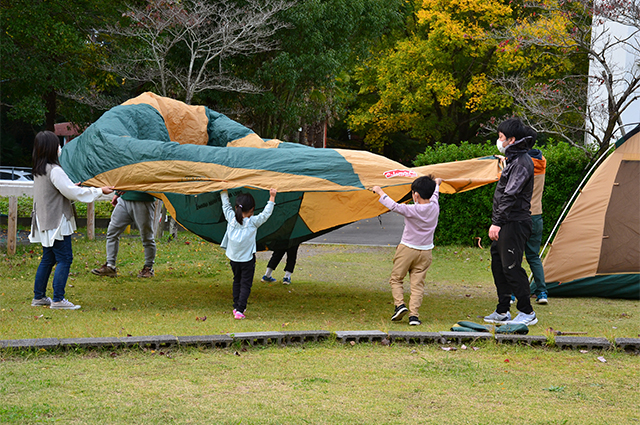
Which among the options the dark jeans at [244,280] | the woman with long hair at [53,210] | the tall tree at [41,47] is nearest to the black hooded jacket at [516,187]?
the dark jeans at [244,280]

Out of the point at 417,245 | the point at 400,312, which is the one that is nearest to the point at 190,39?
the point at 417,245

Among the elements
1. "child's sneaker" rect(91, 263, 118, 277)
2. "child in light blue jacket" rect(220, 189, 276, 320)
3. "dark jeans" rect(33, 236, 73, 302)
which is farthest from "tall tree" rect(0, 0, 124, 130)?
"child in light blue jacket" rect(220, 189, 276, 320)

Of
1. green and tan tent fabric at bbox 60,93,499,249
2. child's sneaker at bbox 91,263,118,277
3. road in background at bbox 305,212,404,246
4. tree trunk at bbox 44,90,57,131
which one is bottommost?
road in background at bbox 305,212,404,246

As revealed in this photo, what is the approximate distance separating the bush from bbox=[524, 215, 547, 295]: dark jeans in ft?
18.0

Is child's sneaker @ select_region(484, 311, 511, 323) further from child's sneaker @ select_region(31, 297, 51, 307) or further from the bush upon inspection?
the bush

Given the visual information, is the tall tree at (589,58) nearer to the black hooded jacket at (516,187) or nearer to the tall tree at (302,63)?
the tall tree at (302,63)

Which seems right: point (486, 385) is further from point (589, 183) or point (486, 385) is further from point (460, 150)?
point (460, 150)

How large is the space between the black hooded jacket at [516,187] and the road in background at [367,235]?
6.80m

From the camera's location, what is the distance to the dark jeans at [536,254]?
7.47 metres

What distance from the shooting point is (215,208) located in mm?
6918

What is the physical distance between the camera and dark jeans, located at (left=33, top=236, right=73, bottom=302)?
20.8 feet

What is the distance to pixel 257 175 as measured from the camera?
20.5 ft

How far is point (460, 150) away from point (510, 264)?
8026 millimetres

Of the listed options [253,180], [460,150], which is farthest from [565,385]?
[460,150]
